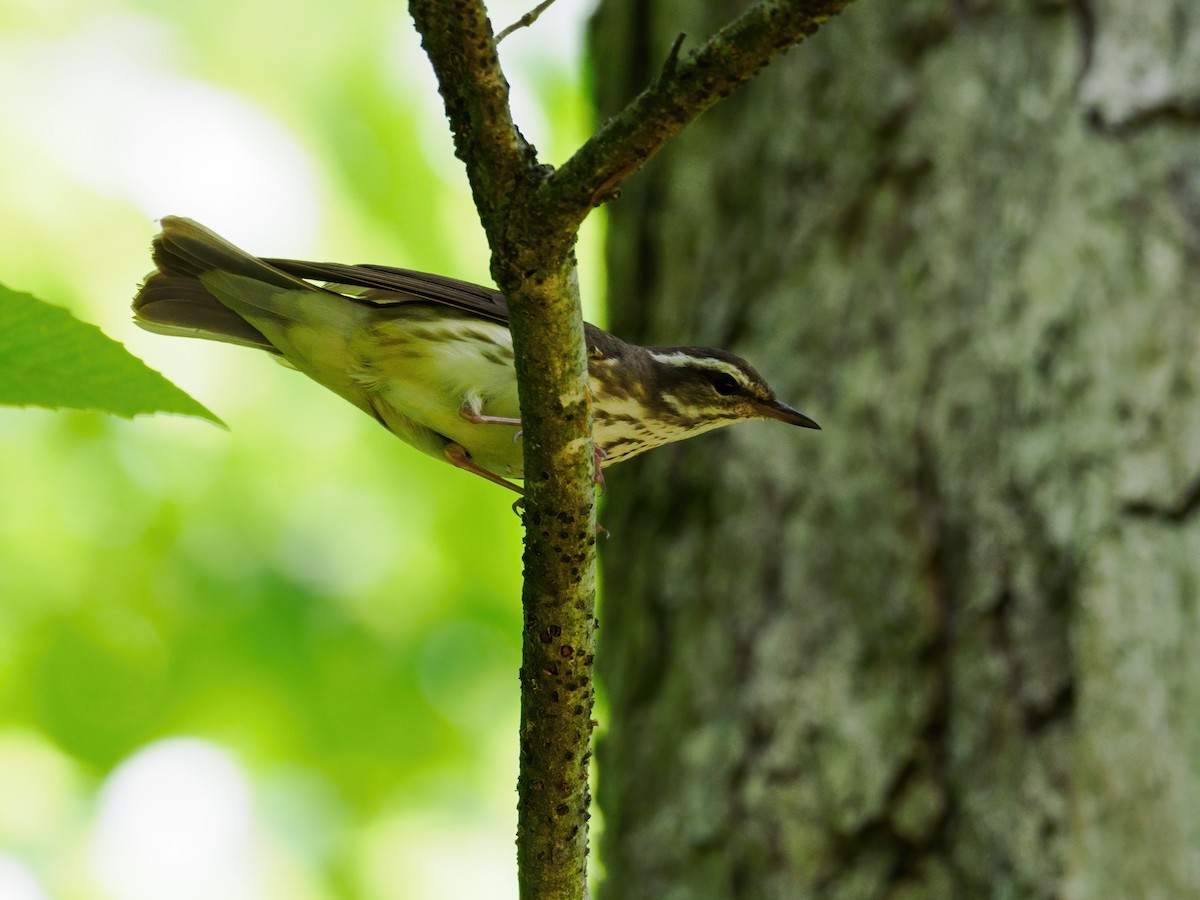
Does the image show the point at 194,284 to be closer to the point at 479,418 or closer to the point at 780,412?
the point at 479,418

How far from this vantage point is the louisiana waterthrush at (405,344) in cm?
398

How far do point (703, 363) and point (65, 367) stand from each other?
10.4 ft

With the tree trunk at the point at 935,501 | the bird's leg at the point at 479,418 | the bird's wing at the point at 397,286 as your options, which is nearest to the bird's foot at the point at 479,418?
the bird's leg at the point at 479,418

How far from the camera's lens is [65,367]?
145cm

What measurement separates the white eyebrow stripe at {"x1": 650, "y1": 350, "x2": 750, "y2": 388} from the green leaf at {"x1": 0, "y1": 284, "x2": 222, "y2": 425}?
3023mm

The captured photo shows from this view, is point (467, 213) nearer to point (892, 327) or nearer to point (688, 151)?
point (688, 151)

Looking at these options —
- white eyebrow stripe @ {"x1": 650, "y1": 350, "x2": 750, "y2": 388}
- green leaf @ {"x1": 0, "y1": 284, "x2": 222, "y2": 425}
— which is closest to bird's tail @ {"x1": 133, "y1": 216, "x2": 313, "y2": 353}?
white eyebrow stripe @ {"x1": 650, "y1": 350, "x2": 750, "y2": 388}

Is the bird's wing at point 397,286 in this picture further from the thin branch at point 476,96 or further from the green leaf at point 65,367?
the green leaf at point 65,367

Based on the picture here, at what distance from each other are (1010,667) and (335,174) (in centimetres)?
623

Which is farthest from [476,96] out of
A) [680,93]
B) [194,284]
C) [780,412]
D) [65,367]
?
[780,412]

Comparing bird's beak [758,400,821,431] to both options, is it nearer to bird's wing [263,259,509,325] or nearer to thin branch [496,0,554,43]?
bird's wing [263,259,509,325]

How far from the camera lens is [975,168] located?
5.15m

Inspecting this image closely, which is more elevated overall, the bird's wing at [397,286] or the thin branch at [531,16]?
the bird's wing at [397,286]

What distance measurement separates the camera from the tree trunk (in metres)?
4.30
